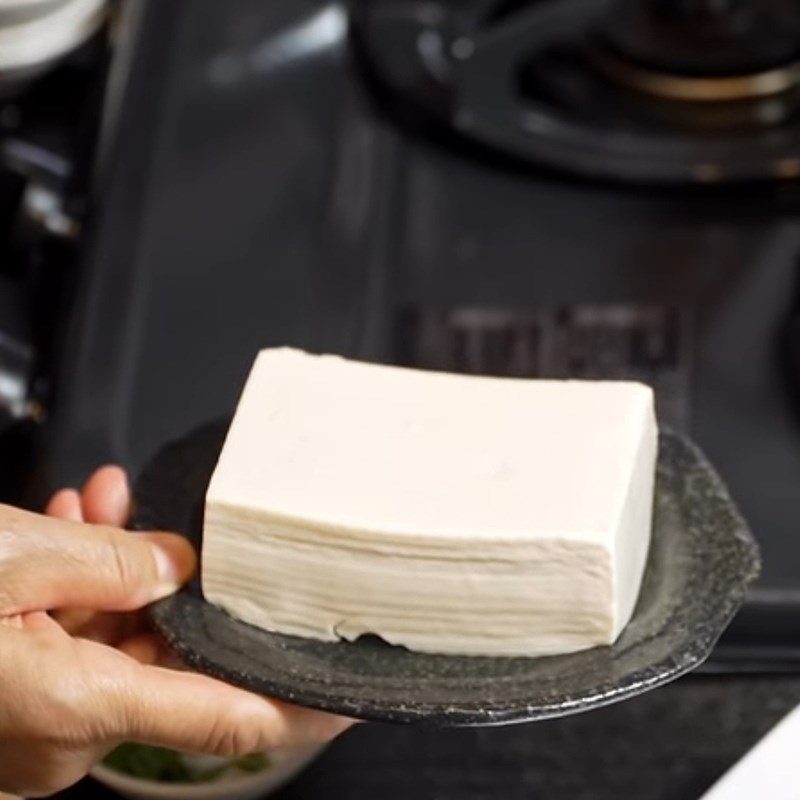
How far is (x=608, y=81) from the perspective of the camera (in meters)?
→ 1.54

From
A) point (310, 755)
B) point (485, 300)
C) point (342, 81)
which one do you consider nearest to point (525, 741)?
point (310, 755)

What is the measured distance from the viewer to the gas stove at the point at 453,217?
124 cm

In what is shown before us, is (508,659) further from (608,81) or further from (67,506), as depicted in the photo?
(608,81)

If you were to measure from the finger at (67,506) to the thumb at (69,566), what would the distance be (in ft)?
0.35

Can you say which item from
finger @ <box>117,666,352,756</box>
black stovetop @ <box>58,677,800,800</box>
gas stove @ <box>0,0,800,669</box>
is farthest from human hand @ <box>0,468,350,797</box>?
gas stove @ <box>0,0,800,669</box>

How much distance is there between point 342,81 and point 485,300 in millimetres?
290

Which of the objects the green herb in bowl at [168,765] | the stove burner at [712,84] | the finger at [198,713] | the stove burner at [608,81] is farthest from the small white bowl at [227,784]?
the stove burner at [712,84]

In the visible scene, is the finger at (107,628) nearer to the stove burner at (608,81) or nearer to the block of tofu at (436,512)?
the block of tofu at (436,512)

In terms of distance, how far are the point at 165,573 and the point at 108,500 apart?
0.10 m

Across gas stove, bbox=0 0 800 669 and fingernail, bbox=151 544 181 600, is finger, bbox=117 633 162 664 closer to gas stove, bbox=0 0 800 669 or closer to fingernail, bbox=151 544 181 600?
fingernail, bbox=151 544 181 600

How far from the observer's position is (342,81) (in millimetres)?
1512

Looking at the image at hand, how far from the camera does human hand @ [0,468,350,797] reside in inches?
34.4

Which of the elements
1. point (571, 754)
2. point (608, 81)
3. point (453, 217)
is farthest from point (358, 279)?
point (571, 754)

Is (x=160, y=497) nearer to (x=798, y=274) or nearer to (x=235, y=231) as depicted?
(x=235, y=231)
